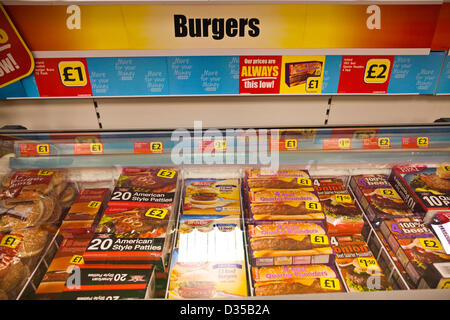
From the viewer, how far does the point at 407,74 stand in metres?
2.09

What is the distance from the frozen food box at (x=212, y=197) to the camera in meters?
1.83

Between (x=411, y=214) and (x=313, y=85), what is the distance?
40.1 inches

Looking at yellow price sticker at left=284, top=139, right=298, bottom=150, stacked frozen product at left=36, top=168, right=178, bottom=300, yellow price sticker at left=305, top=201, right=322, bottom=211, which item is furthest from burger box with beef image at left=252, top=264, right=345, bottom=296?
yellow price sticker at left=284, top=139, right=298, bottom=150

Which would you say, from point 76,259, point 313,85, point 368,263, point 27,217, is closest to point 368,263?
point 368,263

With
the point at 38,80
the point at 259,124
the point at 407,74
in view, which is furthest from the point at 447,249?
the point at 38,80

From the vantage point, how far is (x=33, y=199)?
5.85ft

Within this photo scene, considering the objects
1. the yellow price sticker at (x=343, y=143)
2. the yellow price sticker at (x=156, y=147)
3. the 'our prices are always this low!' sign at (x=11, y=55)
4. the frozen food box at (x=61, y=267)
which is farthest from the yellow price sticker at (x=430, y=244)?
the 'our prices are always this low!' sign at (x=11, y=55)

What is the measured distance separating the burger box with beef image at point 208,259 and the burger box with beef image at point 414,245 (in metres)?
0.86

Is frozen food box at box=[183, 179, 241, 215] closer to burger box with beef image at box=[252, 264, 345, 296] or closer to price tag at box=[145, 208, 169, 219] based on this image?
price tag at box=[145, 208, 169, 219]

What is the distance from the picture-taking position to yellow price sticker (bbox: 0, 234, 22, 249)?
5.25ft

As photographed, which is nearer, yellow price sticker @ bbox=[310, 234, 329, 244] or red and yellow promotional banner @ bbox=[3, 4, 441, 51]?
yellow price sticker @ bbox=[310, 234, 329, 244]

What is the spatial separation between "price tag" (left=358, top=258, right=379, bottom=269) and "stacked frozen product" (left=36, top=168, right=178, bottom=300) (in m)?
1.06

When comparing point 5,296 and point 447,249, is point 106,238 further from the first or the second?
point 447,249

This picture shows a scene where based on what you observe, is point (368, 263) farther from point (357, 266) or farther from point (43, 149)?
point (43, 149)
